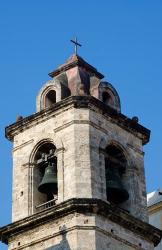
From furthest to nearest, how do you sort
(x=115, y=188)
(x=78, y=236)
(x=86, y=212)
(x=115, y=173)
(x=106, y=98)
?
(x=106, y=98) → (x=115, y=173) → (x=115, y=188) → (x=86, y=212) → (x=78, y=236)

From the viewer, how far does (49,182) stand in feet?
123

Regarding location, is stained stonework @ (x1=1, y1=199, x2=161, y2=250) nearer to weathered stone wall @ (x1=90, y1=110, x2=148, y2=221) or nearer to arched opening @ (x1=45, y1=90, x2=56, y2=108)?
weathered stone wall @ (x1=90, y1=110, x2=148, y2=221)

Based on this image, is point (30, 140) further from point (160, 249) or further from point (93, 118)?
point (160, 249)

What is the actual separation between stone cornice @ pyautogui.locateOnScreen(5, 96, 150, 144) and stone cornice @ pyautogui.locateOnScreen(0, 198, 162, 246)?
4.04 metres

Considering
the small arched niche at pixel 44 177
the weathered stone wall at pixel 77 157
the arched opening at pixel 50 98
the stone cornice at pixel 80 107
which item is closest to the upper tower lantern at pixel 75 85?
the arched opening at pixel 50 98

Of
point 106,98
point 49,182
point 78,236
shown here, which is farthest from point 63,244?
point 106,98

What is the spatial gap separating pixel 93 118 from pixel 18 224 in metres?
4.69

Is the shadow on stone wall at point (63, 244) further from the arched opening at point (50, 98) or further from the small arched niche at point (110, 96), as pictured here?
the small arched niche at point (110, 96)

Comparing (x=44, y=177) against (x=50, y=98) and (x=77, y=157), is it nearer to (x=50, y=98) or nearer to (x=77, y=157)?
A: (x=77, y=157)

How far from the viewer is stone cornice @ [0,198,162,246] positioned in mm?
35531

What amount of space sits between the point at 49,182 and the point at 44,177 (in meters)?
0.47

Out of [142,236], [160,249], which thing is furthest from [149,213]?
[142,236]

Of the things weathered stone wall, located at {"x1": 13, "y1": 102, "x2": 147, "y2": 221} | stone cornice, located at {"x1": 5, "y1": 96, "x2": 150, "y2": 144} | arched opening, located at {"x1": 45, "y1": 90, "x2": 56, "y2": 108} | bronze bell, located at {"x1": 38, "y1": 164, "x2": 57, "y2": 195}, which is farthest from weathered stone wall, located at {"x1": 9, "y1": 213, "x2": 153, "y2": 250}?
arched opening, located at {"x1": 45, "y1": 90, "x2": 56, "y2": 108}

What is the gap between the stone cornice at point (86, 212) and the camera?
117 feet
